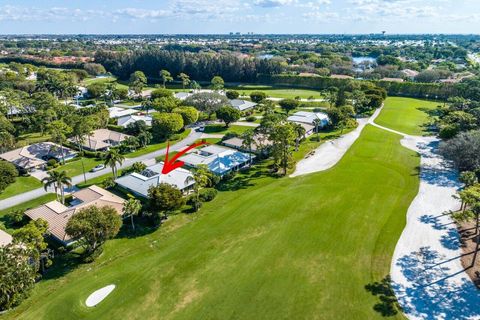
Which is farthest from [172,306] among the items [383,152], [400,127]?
[400,127]

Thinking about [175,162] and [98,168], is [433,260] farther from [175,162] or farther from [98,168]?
[98,168]

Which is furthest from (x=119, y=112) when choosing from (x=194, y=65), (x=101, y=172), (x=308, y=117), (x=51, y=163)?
(x=194, y=65)

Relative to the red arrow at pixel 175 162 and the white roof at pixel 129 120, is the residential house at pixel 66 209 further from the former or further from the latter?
the white roof at pixel 129 120

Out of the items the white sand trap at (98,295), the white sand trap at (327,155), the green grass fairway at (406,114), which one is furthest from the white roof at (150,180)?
the green grass fairway at (406,114)

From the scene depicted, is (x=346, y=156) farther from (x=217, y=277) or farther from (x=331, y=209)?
(x=217, y=277)

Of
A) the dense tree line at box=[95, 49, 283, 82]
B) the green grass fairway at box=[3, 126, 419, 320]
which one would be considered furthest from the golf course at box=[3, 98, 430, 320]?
the dense tree line at box=[95, 49, 283, 82]

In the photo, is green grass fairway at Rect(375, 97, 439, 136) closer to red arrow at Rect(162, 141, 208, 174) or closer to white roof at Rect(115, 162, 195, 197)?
red arrow at Rect(162, 141, 208, 174)
